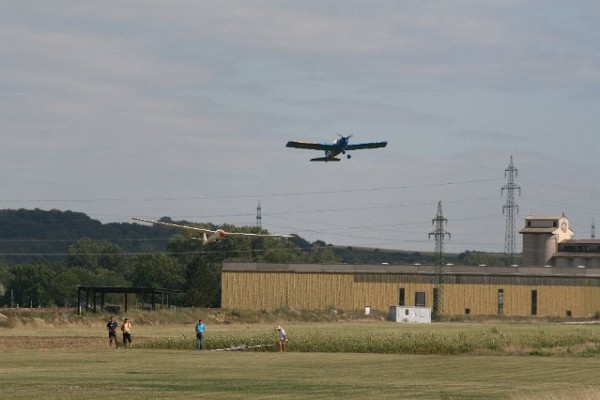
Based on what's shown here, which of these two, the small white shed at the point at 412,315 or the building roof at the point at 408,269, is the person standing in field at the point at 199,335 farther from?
the building roof at the point at 408,269

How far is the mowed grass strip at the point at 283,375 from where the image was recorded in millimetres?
38250

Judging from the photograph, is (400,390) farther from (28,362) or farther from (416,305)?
(416,305)

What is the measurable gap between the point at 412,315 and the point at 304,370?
268ft

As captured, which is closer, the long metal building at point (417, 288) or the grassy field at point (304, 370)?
the grassy field at point (304, 370)

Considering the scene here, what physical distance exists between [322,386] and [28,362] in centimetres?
1580

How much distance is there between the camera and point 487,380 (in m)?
44.7

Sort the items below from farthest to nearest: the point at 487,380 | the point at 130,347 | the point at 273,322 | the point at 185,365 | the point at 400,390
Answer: the point at 273,322 < the point at 130,347 < the point at 185,365 < the point at 487,380 < the point at 400,390

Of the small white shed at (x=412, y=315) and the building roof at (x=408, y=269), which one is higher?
the building roof at (x=408, y=269)

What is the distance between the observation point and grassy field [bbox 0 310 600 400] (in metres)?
38.6

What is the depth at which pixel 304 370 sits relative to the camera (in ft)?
162

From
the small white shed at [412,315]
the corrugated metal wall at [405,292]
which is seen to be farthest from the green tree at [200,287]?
the small white shed at [412,315]

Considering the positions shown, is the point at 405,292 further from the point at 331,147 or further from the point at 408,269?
the point at 331,147

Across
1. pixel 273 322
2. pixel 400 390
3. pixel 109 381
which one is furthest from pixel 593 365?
pixel 273 322

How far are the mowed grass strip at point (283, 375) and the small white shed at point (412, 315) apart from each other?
67.3 m
